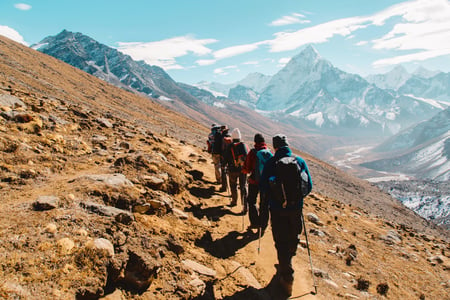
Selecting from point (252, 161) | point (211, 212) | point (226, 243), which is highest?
point (252, 161)

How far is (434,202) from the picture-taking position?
12888 centimetres

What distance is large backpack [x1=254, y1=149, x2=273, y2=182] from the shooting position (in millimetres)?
7996

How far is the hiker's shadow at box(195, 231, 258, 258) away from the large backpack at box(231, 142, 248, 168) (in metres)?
2.57

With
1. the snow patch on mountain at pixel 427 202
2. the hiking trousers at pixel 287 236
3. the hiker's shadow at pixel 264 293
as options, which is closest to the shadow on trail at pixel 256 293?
the hiker's shadow at pixel 264 293

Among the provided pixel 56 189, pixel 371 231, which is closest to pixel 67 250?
pixel 56 189

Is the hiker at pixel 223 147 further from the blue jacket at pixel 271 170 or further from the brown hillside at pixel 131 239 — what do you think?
the blue jacket at pixel 271 170

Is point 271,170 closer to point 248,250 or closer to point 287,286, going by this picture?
point 287,286

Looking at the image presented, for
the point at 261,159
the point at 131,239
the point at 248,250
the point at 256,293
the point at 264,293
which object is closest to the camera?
the point at 131,239

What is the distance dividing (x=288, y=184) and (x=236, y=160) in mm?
4150

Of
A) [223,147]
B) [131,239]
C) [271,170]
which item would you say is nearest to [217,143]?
[223,147]

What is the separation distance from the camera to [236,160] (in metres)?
10.2

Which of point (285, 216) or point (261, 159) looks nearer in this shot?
point (285, 216)

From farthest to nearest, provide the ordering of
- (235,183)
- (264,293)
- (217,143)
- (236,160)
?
(217,143) < (235,183) < (236,160) < (264,293)

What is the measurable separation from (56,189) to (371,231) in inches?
671
